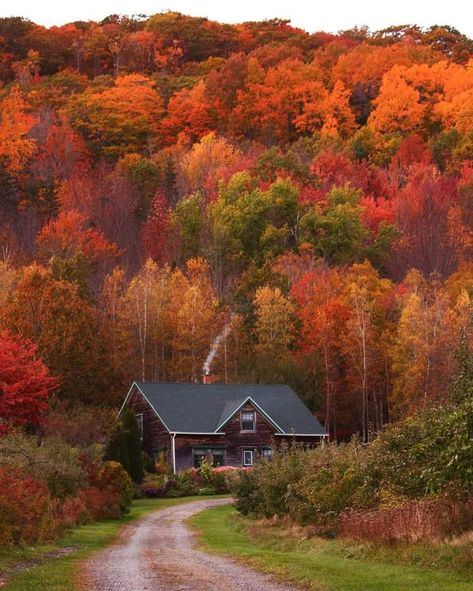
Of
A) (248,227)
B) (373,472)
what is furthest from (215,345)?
(373,472)

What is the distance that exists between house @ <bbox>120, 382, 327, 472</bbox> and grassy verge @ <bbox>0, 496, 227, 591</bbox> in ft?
78.2

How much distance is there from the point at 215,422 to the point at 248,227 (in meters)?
33.3

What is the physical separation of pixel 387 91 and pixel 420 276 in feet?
210

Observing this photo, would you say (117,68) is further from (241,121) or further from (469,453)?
(469,453)

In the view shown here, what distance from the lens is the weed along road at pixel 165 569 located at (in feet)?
66.4

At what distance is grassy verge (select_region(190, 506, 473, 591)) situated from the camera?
19.3 metres

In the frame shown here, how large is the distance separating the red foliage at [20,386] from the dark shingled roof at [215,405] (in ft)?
40.4

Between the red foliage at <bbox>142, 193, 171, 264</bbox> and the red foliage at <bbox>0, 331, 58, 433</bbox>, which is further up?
the red foliage at <bbox>142, 193, 171, 264</bbox>

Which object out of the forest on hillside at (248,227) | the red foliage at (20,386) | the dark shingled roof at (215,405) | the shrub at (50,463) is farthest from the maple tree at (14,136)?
the shrub at (50,463)

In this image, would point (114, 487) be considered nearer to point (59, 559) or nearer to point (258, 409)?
point (59, 559)

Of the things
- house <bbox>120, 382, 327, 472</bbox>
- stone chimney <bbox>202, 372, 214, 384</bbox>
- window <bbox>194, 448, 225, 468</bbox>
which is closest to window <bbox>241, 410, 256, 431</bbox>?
house <bbox>120, 382, 327, 472</bbox>

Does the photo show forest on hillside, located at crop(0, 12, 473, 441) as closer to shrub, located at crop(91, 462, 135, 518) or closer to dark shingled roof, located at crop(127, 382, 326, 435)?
dark shingled roof, located at crop(127, 382, 326, 435)

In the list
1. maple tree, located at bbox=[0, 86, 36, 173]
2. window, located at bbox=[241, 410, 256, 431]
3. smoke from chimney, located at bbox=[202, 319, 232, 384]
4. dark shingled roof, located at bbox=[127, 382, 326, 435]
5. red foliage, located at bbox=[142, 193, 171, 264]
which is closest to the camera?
dark shingled roof, located at bbox=[127, 382, 326, 435]

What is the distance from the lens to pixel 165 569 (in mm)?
23109
